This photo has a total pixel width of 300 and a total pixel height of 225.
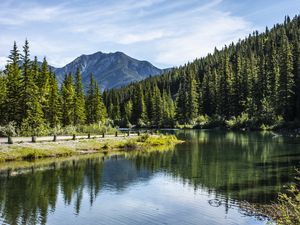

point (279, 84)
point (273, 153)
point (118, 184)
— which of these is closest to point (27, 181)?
point (118, 184)

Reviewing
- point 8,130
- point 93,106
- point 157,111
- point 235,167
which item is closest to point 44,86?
point 8,130

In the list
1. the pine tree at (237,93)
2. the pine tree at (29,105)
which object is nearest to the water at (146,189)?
the pine tree at (29,105)

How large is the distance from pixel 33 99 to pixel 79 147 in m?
18.3

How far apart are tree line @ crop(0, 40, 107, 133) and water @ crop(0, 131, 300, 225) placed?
24.4m

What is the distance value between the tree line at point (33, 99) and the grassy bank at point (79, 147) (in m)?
14.6

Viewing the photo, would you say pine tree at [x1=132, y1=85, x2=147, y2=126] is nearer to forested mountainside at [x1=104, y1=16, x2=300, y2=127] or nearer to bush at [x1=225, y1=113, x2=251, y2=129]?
forested mountainside at [x1=104, y1=16, x2=300, y2=127]

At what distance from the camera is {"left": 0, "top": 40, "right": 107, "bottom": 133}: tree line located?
7044 cm

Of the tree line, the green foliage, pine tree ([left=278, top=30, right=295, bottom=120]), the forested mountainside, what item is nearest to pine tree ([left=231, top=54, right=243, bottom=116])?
the forested mountainside

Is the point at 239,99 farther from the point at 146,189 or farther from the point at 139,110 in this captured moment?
the point at 146,189

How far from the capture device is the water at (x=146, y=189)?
80.3 feet

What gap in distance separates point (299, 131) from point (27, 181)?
69417mm

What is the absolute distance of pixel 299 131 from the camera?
3465 inches

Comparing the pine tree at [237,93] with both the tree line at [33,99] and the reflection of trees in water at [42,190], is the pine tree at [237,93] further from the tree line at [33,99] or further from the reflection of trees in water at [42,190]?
the reflection of trees in water at [42,190]

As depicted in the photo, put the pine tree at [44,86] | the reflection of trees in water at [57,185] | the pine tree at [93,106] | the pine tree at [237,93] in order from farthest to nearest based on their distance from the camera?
the pine tree at [237,93] → the pine tree at [93,106] → the pine tree at [44,86] → the reflection of trees in water at [57,185]
